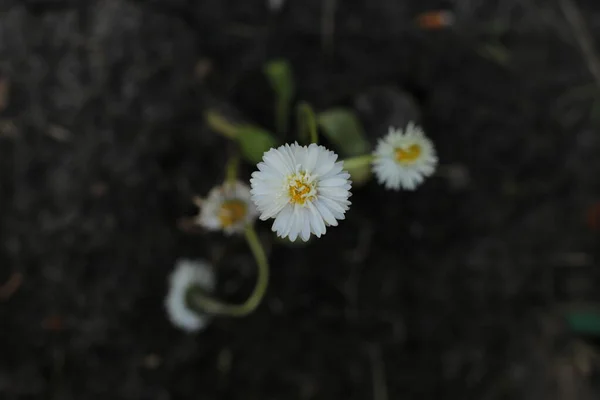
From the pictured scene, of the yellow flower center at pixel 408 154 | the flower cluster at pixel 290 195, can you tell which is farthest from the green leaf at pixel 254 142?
the yellow flower center at pixel 408 154

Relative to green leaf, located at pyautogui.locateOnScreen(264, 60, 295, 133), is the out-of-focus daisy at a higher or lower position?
lower

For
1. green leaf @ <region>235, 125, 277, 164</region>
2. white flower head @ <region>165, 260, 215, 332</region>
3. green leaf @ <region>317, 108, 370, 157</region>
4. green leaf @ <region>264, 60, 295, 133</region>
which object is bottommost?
white flower head @ <region>165, 260, 215, 332</region>

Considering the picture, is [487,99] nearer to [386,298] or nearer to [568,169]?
[568,169]

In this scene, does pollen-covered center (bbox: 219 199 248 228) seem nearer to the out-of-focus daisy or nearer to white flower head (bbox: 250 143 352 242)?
the out-of-focus daisy

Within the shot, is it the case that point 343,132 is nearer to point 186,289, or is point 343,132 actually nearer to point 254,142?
point 254,142

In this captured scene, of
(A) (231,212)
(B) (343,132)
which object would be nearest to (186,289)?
(A) (231,212)

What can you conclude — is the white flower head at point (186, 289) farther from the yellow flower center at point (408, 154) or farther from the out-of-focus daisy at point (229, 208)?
the yellow flower center at point (408, 154)

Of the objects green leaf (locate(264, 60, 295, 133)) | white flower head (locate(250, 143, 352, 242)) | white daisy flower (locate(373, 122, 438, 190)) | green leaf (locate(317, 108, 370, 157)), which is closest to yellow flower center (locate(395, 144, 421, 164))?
white daisy flower (locate(373, 122, 438, 190))

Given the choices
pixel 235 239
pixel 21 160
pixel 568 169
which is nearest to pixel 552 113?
pixel 568 169
